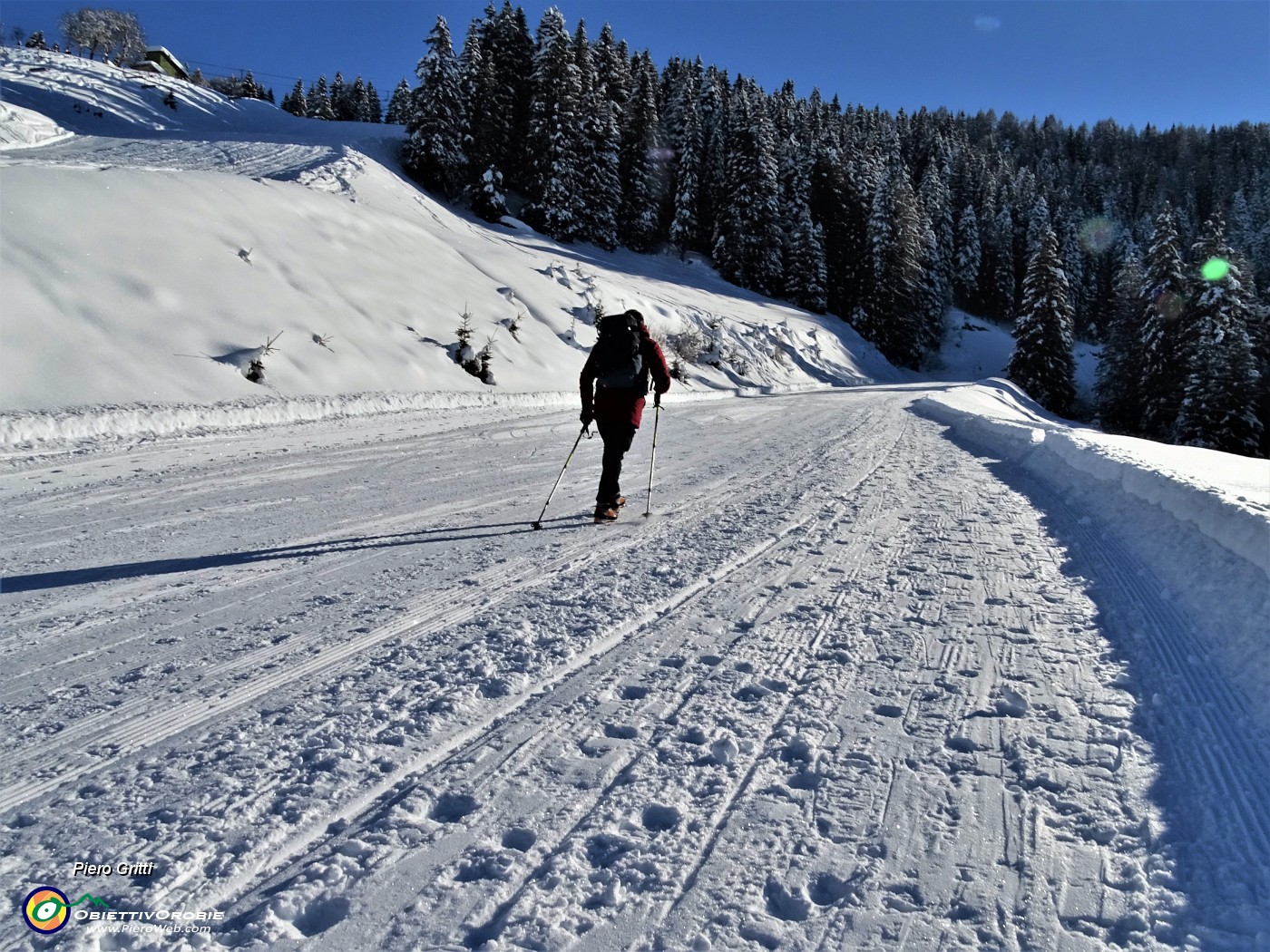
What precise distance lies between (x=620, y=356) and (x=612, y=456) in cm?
91

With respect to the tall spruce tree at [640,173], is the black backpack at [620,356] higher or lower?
lower

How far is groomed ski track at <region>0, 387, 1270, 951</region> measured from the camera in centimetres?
182

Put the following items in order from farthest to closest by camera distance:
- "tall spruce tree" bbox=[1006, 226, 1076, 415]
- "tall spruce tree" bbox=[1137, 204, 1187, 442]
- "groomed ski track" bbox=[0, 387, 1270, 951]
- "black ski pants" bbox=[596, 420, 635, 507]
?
"tall spruce tree" bbox=[1006, 226, 1076, 415], "tall spruce tree" bbox=[1137, 204, 1187, 442], "black ski pants" bbox=[596, 420, 635, 507], "groomed ski track" bbox=[0, 387, 1270, 951]

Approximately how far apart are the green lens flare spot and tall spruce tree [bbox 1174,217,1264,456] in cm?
6

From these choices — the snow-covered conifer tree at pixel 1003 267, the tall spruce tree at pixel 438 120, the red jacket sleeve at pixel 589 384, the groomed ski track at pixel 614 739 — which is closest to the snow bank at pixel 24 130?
the tall spruce tree at pixel 438 120

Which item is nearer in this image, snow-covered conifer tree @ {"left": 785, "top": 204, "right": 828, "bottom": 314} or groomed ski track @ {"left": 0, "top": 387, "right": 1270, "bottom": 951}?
groomed ski track @ {"left": 0, "top": 387, "right": 1270, "bottom": 951}

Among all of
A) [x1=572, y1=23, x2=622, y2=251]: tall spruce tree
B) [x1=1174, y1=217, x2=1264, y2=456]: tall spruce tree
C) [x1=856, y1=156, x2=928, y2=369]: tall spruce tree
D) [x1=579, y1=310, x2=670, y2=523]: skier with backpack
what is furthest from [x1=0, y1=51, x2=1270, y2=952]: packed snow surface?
[x1=856, y1=156, x2=928, y2=369]: tall spruce tree

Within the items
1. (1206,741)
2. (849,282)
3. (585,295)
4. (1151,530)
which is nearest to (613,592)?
(1206,741)

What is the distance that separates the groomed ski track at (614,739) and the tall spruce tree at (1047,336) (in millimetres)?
44110

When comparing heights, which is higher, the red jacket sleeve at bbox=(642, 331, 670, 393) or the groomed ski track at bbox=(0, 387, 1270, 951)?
the red jacket sleeve at bbox=(642, 331, 670, 393)

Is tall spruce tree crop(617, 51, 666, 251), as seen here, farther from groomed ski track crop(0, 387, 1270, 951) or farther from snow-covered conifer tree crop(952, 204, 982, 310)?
groomed ski track crop(0, 387, 1270, 951)

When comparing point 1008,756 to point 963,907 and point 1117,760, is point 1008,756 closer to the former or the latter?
point 1117,760

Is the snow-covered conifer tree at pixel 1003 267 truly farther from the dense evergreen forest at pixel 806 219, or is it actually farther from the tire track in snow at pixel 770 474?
the tire track in snow at pixel 770 474

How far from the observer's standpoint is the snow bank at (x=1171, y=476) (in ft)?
14.5
